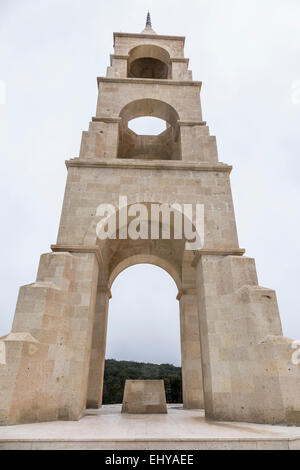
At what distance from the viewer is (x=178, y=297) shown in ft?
45.7

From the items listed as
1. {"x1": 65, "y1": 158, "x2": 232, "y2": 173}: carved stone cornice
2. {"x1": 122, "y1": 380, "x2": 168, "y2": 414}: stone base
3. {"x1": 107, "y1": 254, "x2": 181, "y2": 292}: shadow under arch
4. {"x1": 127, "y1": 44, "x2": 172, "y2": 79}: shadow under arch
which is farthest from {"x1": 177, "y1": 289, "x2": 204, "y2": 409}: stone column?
{"x1": 127, "y1": 44, "x2": 172, "y2": 79}: shadow under arch

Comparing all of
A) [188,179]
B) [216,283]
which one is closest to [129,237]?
[188,179]

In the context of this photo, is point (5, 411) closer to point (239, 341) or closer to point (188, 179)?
point (239, 341)

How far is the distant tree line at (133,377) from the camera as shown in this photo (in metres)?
30.4

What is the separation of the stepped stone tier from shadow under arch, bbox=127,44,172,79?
131 inches

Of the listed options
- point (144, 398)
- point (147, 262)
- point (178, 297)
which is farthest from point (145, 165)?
point (144, 398)

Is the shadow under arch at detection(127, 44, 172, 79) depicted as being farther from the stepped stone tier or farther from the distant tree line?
the distant tree line

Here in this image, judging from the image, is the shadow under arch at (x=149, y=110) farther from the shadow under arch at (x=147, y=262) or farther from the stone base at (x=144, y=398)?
the stone base at (x=144, y=398)

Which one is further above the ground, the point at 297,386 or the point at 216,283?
the point at 216,283

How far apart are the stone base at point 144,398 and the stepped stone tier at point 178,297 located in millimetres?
1906

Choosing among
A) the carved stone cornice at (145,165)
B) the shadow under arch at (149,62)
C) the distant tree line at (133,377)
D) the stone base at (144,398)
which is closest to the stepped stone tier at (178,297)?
the carved stone cornice at (145,165)

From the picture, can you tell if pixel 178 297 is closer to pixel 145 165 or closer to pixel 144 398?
pixel 144 398

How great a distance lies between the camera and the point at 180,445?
4.13 meters
